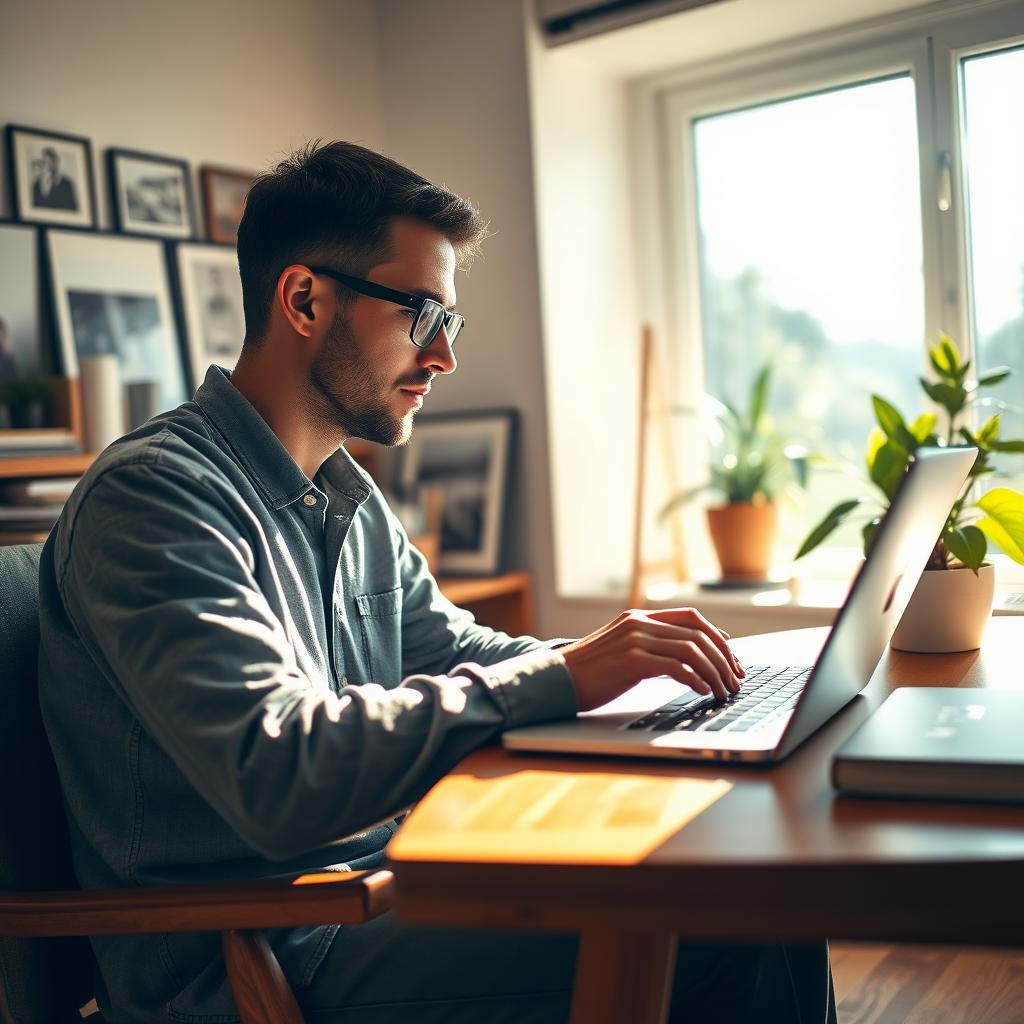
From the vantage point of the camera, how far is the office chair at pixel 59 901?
972 mm

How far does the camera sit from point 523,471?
3.05 metres

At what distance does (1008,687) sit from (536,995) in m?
0.58

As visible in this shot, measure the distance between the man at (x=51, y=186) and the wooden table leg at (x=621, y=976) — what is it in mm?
2172

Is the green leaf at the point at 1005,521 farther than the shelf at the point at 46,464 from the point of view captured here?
No

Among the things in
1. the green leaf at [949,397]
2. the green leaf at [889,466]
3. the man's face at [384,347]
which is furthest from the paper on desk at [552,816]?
the green leaf at [949,397]

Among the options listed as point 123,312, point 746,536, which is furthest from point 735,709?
point 123,312

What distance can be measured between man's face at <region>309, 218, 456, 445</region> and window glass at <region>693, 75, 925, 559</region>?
180 centimetres

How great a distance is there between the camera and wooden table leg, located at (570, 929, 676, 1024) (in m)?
0.75

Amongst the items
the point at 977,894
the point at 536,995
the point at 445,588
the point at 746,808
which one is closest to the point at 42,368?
the point at 445,588

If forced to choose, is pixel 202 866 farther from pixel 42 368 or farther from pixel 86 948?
pixel 42 368

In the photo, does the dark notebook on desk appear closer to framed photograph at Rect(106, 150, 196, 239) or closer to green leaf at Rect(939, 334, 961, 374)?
green leaf at Rect(939, 334, 961, 374)

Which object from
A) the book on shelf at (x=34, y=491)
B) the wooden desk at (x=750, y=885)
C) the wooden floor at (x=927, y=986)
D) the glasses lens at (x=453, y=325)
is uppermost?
the glasses lens at (x=453, y=325)

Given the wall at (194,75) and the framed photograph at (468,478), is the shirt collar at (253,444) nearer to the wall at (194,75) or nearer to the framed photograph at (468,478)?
the wall at (194,75)

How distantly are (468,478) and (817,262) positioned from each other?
110 cm
